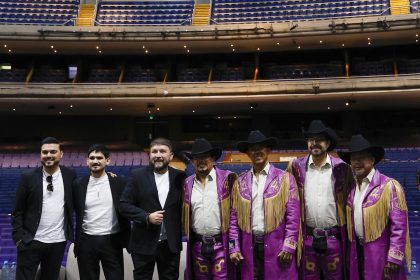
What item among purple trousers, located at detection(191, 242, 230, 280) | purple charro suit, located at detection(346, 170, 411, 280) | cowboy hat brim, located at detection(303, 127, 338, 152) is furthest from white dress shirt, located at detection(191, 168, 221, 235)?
purple charro suit, located at detection(346, 170, 411, 280)

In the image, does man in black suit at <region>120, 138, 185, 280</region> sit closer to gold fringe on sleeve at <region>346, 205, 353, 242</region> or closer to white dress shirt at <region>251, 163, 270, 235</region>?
white dress shirt at <region>251, 163, 270, 235</region>

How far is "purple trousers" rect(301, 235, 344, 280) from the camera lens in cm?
360

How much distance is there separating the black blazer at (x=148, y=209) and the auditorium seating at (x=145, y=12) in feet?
57.5

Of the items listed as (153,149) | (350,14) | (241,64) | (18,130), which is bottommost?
(153,149)

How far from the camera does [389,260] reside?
321cm

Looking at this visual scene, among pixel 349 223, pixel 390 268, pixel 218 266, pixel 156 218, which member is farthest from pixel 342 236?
pixel 156 218

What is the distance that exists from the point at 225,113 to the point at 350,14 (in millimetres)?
7881

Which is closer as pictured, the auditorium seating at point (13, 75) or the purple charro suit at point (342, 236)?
the purple charro suit at point (342, 236)

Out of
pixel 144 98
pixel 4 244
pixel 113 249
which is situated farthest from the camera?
pixel 144 98

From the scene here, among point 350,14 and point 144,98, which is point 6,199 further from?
point 350,14

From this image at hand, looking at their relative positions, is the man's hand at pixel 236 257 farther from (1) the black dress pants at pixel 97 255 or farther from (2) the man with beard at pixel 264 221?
(1) the black dress pants at pixel 97 255

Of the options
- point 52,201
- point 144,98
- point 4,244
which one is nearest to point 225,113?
point 144,98

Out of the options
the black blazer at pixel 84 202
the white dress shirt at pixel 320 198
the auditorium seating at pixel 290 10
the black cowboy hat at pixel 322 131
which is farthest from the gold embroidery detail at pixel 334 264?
the auditorium seating at pixel 290 10

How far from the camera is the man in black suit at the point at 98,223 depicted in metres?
4.00
